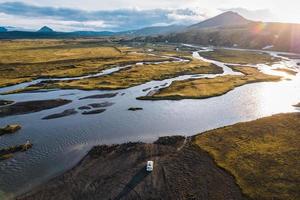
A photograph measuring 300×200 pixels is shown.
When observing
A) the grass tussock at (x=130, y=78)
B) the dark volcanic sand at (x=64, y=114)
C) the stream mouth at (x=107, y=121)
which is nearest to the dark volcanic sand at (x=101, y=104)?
the stream mouth at (x=107, y=121)

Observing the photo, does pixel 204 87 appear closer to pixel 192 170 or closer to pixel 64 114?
pixel 64 114

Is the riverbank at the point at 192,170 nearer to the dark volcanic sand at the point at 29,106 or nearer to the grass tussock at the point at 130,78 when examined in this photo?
the dark volcanic sand at the point at 29,106

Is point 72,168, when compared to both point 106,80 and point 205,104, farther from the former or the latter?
point 106,80

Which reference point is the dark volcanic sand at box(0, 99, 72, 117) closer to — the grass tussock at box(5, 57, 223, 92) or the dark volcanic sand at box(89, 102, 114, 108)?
the dark volcanic sand at box(89, 102, 114, 108)

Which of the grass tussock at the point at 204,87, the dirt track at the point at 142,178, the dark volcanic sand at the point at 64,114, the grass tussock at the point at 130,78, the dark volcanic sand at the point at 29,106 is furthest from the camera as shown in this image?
the grass tussock at the point at 130,78

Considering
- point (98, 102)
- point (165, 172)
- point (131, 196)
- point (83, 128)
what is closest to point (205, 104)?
point (98, 102)

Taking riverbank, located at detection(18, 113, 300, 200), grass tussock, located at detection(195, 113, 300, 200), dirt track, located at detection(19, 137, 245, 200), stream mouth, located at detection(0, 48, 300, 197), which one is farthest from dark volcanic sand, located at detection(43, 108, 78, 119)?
grass tussock, located at detection(195, 113, 300, 200)

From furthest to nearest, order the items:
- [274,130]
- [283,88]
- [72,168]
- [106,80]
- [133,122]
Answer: [106,80] → [283,88] → [133,122] → [274,130] → [72,168]
